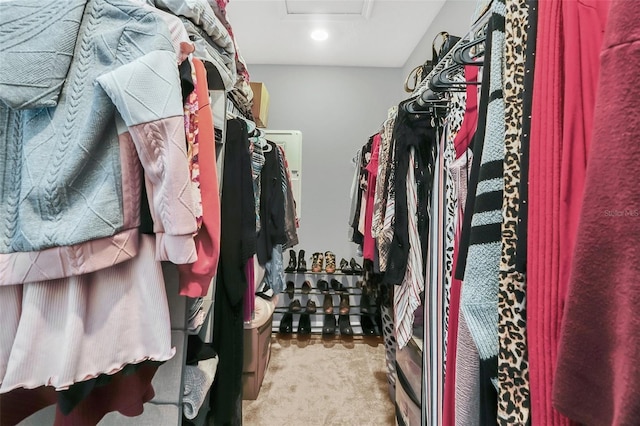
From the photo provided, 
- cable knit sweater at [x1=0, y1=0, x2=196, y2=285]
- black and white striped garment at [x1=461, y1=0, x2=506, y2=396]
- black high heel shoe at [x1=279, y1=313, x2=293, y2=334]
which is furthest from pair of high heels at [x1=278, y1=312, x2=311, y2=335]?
black and white striped garment at [x1=461, y1=0, x2=506, y2=396]

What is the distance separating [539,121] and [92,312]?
795 mm

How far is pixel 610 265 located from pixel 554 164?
0.14 m

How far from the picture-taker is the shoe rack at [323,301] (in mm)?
2576

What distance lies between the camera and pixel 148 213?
63 centimetres

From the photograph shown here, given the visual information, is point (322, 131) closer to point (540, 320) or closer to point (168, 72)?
point (168, 72)

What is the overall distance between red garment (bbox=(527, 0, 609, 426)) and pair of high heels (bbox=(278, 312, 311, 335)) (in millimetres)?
2287

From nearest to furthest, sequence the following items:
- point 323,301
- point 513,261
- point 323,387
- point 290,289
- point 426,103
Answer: point 513,261
point 426,103
point 323,387
point 290,289
point 323,301

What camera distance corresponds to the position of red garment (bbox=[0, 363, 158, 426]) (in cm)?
64

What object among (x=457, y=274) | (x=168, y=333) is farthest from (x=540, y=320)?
(x=168, y=333)

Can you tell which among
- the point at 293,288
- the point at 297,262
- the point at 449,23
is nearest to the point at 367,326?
the point at 293,288

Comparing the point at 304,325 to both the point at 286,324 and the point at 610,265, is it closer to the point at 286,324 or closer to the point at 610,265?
the point at 286,324

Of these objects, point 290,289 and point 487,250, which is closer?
point 487,250

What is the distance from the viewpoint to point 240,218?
3.57ft

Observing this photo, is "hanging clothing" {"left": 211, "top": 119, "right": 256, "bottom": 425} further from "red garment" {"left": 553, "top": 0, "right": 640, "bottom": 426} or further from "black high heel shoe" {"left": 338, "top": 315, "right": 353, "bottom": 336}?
"black high heel shoe" {"left": 338, "top": 315, "right": 353, "bottom": 336}
